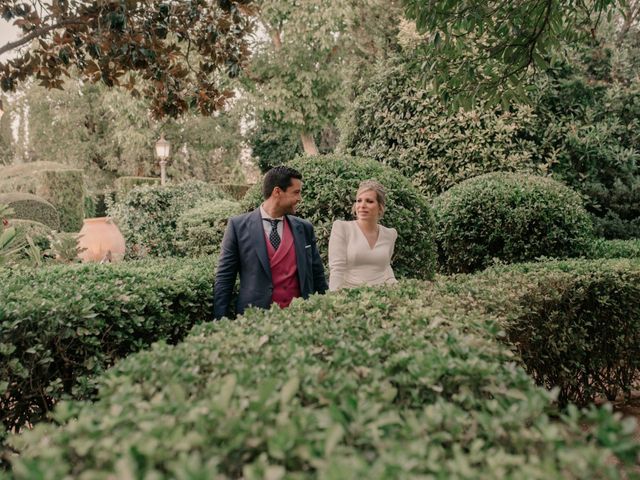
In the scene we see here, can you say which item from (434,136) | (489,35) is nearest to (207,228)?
(434,136)

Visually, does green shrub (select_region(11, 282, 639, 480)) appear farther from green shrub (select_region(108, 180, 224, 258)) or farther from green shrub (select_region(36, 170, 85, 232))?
green shrub (select_region(36, 170, 85, 232))

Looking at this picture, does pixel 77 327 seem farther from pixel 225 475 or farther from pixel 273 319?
pixel 225 475

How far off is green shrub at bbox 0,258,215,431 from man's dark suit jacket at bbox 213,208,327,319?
0.32 meters

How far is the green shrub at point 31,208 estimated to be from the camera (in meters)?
19.5

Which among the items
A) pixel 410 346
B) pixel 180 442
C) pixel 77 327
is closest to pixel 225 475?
pixel 180 442

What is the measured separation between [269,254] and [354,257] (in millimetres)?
832

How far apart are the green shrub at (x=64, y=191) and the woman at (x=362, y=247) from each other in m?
20.9

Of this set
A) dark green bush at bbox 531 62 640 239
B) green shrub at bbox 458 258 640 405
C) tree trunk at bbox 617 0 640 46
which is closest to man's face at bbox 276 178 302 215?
green shrub at bbox 458 258 640 405

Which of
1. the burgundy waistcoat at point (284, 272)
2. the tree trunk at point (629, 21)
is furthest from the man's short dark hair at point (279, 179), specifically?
the tree trunk at point (629, 21)

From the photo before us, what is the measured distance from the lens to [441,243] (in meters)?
8.53

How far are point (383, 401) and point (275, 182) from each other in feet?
9.71

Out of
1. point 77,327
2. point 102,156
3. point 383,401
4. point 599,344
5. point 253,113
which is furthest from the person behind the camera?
point 102,156

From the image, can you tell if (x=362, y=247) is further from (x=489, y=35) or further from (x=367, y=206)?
(x=489, y=35)

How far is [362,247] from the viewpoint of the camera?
4992mm
